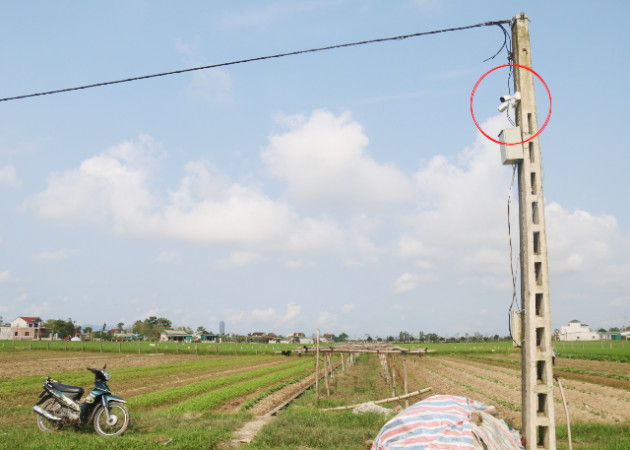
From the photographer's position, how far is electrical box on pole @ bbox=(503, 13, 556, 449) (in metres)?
5.85

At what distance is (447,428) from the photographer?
5.24 metres

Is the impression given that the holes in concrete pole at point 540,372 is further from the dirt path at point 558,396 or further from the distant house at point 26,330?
the distant house at point 26,330

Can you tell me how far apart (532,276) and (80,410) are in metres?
9.85

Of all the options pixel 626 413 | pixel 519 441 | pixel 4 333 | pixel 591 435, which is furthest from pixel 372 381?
pixel 4 333

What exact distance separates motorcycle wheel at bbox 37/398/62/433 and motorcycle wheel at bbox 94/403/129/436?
35.6 inches

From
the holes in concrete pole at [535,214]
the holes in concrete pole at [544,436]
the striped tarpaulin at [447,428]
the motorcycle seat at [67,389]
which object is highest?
the holes in concrete pole at [535,214]

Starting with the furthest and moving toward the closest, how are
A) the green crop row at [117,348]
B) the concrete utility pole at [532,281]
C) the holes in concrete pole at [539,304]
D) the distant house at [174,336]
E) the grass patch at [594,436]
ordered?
the distant house at [174,336] < the green crop row at [117,348] < the grass patch at [594,436] < the holes in concrete pole at [539,304] < the concrete utility pole at [532,281]

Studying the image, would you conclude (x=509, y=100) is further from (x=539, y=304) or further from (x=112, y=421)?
(x=112, y=421)

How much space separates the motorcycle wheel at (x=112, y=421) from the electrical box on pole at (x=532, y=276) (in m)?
8.53

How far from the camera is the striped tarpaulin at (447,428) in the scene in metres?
5.14

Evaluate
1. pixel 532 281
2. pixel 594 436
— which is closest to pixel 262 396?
pixel 594 436

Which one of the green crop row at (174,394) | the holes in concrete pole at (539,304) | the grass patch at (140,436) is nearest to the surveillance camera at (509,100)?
the holes in concrete pole at (539,304)

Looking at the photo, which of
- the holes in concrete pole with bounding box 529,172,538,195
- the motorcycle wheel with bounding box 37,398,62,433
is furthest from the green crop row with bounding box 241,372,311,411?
the holes in concrete pole with bounding box 529,172,538,195

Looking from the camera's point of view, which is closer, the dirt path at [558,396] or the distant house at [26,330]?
the dirt path at [558,396]
